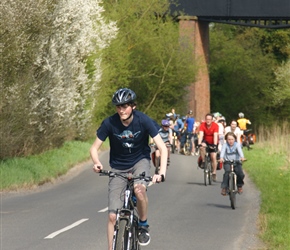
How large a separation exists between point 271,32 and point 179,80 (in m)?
19.8

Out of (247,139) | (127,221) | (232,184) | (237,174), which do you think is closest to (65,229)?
(232,184)

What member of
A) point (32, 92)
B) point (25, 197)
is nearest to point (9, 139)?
point (32, 92)

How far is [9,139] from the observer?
26.8 m

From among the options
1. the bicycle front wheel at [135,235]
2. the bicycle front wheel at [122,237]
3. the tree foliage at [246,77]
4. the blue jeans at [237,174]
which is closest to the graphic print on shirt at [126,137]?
the bicycle front wheel at [135,235]

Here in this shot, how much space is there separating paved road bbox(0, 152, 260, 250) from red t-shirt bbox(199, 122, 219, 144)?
1.26 metres

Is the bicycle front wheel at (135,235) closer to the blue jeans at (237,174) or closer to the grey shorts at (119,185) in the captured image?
the grey shorts at (119,185)

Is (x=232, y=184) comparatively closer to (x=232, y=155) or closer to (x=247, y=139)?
(x=232, y=155)

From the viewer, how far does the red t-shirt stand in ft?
82.0

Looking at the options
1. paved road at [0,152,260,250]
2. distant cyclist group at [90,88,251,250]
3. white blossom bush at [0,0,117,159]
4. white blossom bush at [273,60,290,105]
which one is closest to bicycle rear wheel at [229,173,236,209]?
paved road at [0,152,260,250]

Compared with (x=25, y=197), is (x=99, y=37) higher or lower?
higher

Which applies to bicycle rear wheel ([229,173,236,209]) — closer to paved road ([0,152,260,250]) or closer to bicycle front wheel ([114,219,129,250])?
paved road ([0,152,260,250])

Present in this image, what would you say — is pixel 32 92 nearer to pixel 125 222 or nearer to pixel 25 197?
pixel 25 197

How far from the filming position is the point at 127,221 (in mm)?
9812

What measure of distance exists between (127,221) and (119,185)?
0.67m
